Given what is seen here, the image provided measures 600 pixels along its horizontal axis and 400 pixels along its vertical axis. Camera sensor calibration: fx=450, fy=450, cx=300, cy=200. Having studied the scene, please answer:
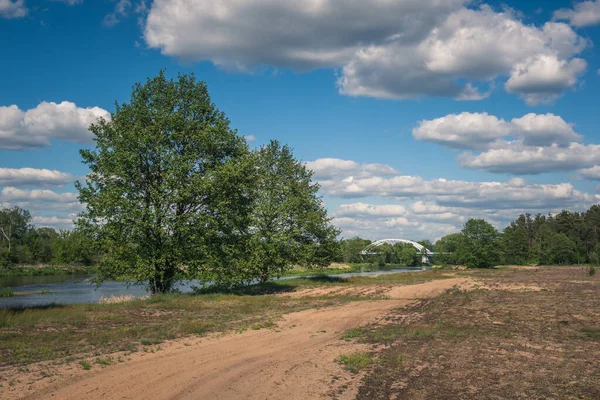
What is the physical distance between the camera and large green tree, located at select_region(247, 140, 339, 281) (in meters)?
41.1

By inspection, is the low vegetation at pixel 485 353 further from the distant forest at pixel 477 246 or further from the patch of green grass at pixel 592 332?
the distant forest at pixel 477 246

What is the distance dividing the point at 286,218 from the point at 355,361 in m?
31.3

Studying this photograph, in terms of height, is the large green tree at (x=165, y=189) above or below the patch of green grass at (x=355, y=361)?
above

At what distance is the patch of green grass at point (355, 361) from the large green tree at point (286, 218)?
81.3 feet

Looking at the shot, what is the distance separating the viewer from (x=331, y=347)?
1484 cm

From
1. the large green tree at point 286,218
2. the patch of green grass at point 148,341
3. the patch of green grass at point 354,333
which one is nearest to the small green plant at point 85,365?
the patch of green grass at point 148,341

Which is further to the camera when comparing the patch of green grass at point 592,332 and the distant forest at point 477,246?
the distant forest at point 477,246

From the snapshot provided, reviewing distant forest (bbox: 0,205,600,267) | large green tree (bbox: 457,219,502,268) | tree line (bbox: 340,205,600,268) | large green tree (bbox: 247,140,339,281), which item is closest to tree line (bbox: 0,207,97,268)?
distant forest (bbox: 0,205,600,267)

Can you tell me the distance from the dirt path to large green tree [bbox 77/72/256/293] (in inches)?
543

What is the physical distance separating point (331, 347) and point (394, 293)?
22.1 metres

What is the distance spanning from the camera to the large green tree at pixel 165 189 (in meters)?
28.2

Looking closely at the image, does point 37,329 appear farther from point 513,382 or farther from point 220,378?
point 513,382

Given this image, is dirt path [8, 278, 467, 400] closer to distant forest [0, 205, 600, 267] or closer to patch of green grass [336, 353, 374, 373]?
patch of green grass [336, 353, 374, 373]

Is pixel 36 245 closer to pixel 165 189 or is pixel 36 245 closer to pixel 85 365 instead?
pixel 165 189
